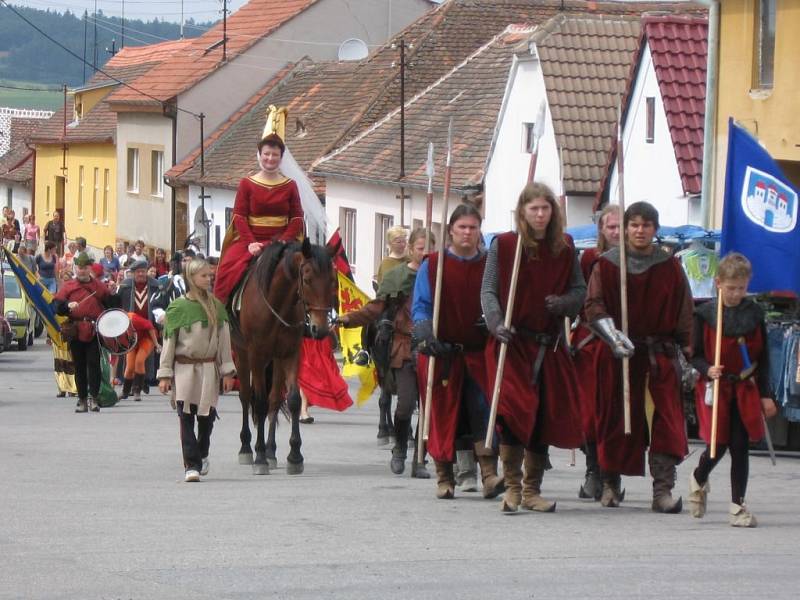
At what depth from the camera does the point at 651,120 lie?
28906 millimetres

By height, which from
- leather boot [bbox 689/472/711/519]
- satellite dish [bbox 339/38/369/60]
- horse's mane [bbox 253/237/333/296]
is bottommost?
leather boot [bbox 689/472/711/519]

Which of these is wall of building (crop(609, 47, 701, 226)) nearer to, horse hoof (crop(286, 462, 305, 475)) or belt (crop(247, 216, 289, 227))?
belt (crop(247, 216, 289, 227))

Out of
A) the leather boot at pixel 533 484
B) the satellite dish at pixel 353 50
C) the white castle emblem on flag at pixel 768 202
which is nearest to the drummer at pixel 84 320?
→ the white castle emblem on flag at pixel 768 202

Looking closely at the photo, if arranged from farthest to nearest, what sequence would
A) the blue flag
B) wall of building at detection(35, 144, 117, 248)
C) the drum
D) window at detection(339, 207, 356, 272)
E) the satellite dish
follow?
wall of building at detection(35, 144, 117, 248), the satellite dish, window at detection(339, 207, 356, 272), the drum, the blue flag

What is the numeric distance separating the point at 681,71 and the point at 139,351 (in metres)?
9.75

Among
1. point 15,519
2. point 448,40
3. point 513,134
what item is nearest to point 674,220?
point 513,134

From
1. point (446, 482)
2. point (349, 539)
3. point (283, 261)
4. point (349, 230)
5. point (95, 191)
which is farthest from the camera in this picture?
point (95, 191)

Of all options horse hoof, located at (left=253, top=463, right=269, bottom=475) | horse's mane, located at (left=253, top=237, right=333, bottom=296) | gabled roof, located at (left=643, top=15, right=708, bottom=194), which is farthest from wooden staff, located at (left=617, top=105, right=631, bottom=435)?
gabled roof, located at (left=643, top=15, right=708, bottom=194)

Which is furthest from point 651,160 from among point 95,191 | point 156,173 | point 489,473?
point 95,191

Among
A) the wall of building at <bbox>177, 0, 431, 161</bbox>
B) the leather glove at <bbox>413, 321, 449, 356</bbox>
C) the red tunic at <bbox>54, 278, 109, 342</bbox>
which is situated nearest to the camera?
the leather glove at <bbox>413, 321, 449, 356</bbox>

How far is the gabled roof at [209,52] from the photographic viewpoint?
57.8 metres

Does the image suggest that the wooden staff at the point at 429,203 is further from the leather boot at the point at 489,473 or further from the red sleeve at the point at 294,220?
the leather boot at the point at 489,473

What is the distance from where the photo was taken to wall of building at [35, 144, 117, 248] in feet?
222

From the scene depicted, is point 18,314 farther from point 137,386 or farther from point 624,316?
point 624,316
